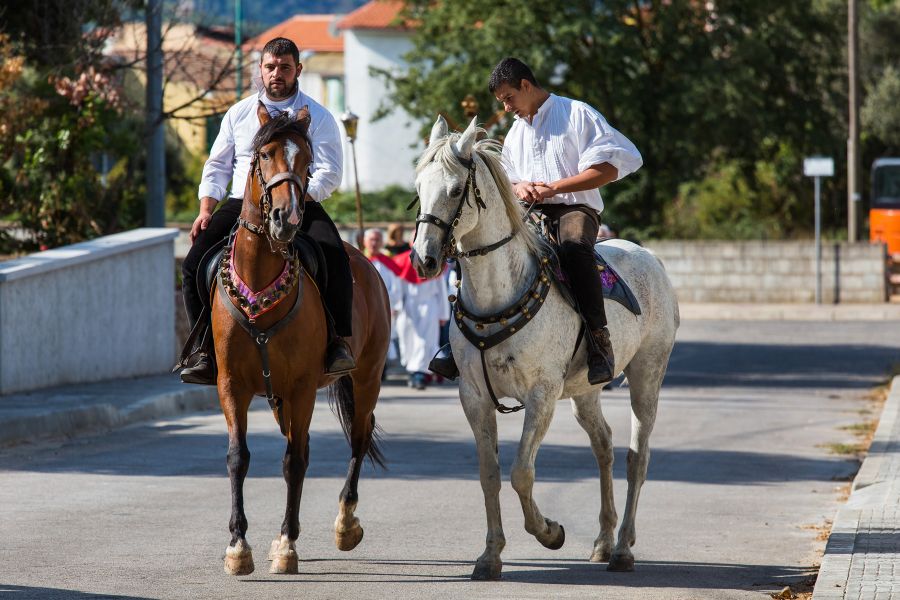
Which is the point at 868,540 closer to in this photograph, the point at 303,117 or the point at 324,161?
the point at 324,161

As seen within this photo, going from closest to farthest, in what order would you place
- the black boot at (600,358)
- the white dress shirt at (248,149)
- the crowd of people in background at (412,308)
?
the black boot at (600,358) < the white dress shirt at (248,149) < the crowd of people in background at (412,308)

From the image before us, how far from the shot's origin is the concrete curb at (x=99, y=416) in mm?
13523

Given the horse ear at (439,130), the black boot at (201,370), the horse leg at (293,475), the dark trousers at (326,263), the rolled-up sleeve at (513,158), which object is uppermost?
the horse ear at (439,130)

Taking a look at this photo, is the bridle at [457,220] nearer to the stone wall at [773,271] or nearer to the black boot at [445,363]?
the black boot at [445,363]

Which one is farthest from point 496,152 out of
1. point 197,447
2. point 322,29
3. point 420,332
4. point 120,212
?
point 322,29

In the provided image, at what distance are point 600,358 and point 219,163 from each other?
254 cm

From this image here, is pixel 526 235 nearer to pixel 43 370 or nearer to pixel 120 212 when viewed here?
pixel 43 370

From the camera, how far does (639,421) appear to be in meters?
8.90

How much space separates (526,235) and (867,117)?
43.4 metres

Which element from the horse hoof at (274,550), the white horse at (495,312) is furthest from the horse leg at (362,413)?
the white horse at (495,312)

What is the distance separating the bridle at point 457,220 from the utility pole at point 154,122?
12580 mm

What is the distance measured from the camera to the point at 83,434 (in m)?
14.3

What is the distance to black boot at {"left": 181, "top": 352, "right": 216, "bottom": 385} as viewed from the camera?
830cm


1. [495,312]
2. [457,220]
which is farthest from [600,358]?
[457,220]
